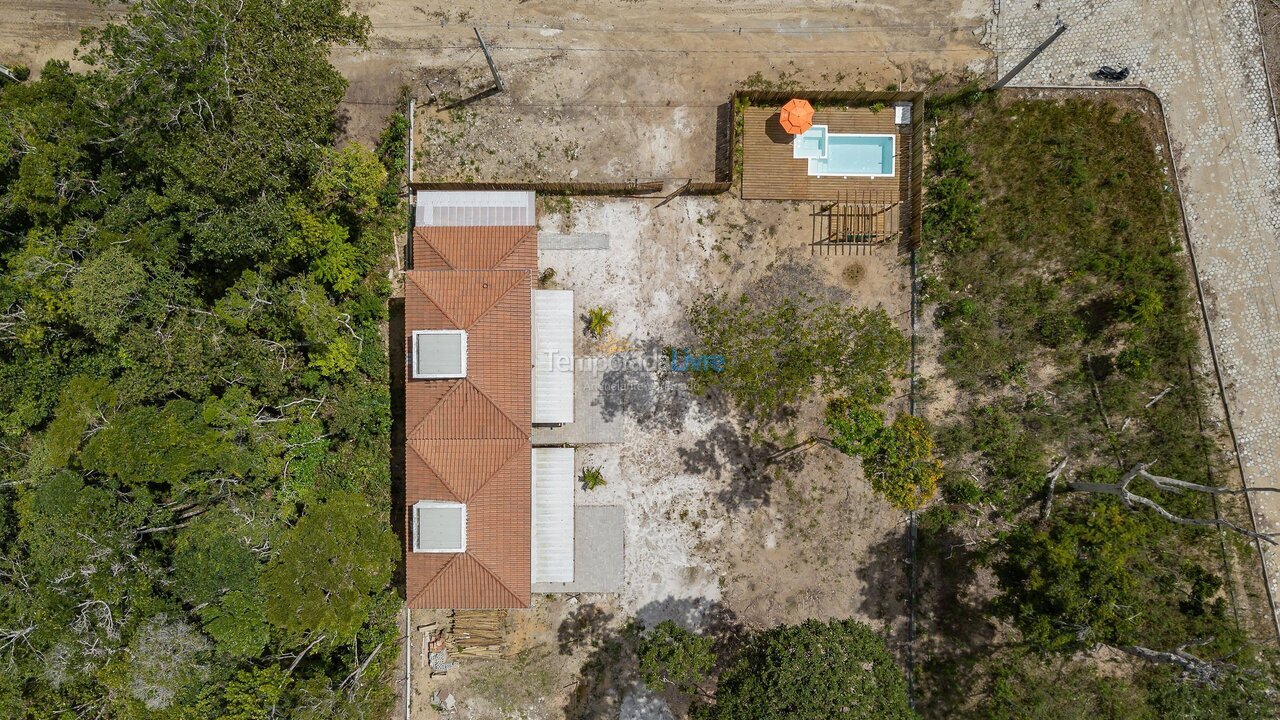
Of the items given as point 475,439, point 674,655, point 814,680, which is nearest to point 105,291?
point 475,439

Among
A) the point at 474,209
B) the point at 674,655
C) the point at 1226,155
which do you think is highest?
the point at 1226,155

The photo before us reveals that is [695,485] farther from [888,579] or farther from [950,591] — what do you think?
[950,591]

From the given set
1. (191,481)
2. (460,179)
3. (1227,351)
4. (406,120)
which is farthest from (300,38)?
(1227,351)

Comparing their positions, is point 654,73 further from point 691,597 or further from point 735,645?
point 735,645

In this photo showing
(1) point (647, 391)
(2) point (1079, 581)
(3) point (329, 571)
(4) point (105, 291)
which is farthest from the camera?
(1) point (647, 391)

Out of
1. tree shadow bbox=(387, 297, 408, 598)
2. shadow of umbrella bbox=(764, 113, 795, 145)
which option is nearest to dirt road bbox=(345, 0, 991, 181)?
shadow of umbrella bbox=(764, 113, 795, 145)

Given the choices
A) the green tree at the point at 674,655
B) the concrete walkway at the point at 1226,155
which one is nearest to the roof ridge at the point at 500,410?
the green tree at the point at 674,655

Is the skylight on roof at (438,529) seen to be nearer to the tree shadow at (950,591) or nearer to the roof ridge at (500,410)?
the roof ridge at (500,410)
